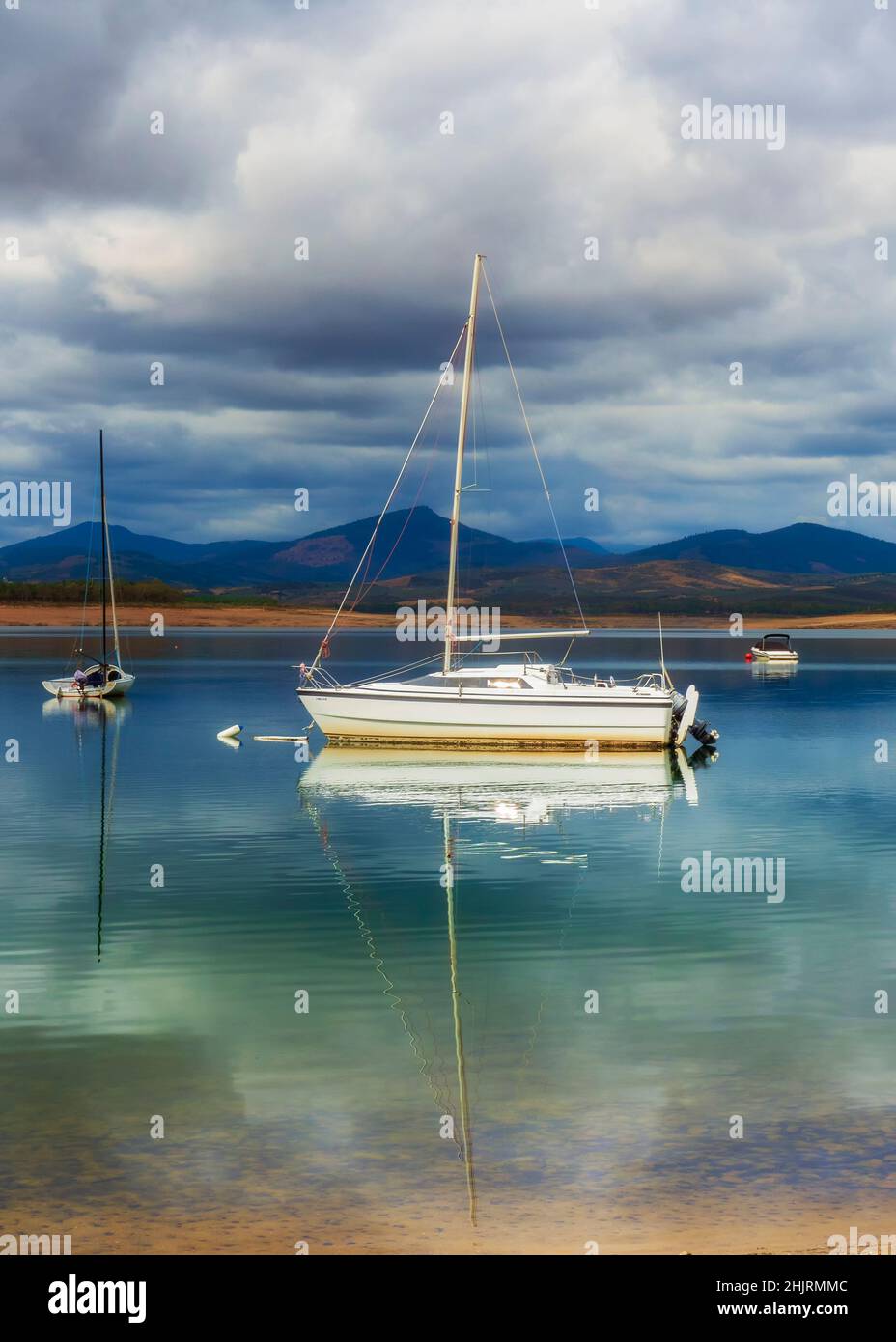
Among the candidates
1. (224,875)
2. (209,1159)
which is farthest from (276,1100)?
(224,875)

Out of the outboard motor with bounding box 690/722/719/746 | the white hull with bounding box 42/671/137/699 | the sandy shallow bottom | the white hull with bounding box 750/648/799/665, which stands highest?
the white hull with bounding box 750/648/799/665

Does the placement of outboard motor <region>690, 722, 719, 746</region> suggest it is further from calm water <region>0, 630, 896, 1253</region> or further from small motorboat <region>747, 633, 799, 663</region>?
small motorboat <region>747, 633, 799, 663</region>

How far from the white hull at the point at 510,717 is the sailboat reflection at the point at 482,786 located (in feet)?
2.02

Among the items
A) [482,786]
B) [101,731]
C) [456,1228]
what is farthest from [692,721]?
[456,1228]

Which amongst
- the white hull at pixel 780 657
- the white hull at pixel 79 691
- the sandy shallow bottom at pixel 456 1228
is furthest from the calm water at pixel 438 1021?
the white hull at pixel 780 657

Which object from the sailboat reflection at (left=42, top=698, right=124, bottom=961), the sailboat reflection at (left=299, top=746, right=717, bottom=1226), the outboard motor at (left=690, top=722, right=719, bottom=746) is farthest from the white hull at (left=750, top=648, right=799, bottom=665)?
the sailboat reflection at (left=299, top=746, right=717, bottom=1226)

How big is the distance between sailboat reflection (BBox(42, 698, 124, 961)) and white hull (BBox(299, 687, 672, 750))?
9.31 meters

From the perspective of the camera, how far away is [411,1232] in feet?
38.2

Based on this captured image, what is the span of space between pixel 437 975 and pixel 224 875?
8.80m

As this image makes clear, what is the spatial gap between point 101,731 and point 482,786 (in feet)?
81.4

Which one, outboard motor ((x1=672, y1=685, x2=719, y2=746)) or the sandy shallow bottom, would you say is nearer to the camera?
the sandy shallow bottom

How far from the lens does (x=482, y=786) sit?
43281 mm

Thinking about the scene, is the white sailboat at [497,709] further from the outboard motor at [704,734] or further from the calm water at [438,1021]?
the calm water at [438,1021]

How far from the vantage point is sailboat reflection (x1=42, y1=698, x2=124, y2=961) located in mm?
28562
